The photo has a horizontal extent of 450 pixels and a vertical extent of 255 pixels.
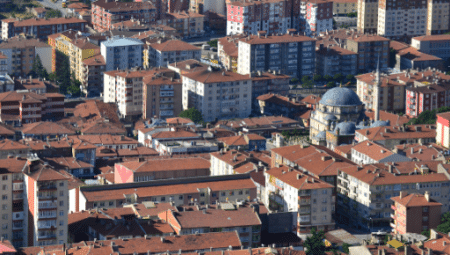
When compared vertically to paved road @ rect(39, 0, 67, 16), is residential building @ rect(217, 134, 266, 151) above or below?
below

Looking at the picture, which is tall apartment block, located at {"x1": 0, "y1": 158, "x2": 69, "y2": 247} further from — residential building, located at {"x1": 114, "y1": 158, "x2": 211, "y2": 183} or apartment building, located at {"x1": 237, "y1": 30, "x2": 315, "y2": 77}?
apartment building, located at {"x1": 237, "y1": 30, "x2": 315, "y2": 77}

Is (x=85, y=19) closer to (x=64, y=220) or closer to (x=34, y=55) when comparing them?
(x=34, y=55)

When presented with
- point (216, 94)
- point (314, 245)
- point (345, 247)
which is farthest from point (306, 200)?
point (216, 94)

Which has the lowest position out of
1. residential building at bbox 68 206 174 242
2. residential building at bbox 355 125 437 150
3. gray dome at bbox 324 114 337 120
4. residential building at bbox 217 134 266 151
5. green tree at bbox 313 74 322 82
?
green tree at bbox 313 74 322 82

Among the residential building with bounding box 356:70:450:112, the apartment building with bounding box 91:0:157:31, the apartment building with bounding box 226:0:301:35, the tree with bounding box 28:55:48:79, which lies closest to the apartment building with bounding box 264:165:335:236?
the residential building with bounding box 356:70:450:112

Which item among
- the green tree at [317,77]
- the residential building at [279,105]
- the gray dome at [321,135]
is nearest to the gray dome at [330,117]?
the gray dome at [321,135]

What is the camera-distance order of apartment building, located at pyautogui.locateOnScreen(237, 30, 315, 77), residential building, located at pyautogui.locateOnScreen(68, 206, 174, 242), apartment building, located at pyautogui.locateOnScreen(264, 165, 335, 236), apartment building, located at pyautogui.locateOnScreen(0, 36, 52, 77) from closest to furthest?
residential building, located at pyautogui.locateOnScreen(68, 206, 174, 242) → apartment building, located at pyautogui.locateOnScreen(264, 165, 335, 236) → apartment building, located at pyautogui.locateOnScreen(0, 36, 52, 77) → apartment building, located at pyautogui.locateOnScreen(237, 30, 315, 77)

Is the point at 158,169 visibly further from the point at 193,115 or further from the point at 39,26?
the point at 39,26
